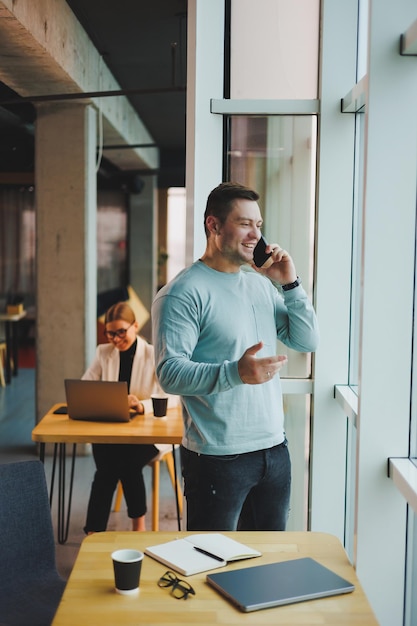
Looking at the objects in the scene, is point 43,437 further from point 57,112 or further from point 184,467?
point 57,112

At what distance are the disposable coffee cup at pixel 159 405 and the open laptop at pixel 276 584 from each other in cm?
221

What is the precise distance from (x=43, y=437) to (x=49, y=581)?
128 cm

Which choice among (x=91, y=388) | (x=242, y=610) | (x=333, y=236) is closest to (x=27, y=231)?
(x=91, y=388)

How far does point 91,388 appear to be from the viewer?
4.04m

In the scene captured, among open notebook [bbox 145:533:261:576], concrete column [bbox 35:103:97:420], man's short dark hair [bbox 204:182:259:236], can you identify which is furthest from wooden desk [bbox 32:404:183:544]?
concrete column [bbox 35:103:97:420]

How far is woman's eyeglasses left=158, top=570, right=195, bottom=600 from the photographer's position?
1.80 m

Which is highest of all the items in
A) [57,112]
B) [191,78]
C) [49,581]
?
[57,112]

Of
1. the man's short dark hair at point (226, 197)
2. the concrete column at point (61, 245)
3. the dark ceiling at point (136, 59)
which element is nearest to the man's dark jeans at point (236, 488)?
the man's short dark hair at point (226, 197)

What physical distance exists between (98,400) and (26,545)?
1.45 m

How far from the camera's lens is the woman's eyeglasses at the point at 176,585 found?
5.91 ft

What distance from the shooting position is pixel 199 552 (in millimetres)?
2018

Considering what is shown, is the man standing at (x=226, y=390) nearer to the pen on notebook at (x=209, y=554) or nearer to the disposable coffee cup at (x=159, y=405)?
the pen on notebook at (x=209, y=554)

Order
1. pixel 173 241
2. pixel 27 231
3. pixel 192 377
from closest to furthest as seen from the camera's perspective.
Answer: pixel 192 377 < pixel 27 231 < pixel 173 241

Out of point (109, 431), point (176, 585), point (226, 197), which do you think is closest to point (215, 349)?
point (226, 197)
